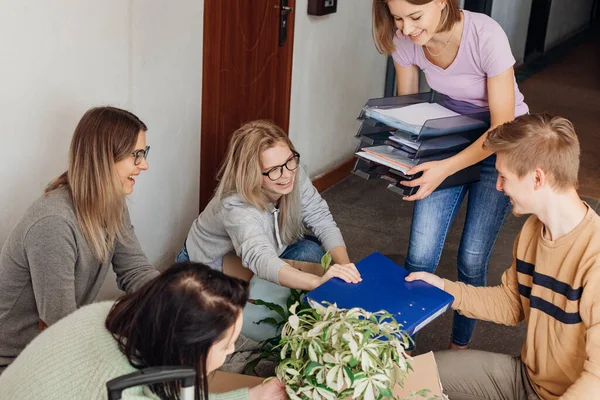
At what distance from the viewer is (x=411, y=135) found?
2471 mm

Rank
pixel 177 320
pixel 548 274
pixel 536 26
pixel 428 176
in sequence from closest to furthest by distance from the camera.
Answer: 1. pixel 177 320
2. pixel 548 274
3. pixel 428 176
4. pixel 536 26

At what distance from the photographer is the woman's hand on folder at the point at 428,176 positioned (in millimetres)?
2420

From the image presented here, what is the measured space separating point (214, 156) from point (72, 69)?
1.08 m

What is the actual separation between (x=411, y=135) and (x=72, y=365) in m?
1.35

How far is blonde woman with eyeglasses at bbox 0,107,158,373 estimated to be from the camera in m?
2.02

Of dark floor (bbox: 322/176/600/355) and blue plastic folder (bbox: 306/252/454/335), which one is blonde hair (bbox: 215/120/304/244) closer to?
blue plastic folder (bbox: 306/252/454/335)

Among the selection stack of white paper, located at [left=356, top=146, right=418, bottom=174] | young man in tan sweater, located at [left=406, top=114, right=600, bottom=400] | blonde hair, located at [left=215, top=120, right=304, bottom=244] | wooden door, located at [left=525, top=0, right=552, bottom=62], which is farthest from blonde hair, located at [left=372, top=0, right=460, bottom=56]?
wooden door, located at [left=525, top=0, right=552, bottom=62]

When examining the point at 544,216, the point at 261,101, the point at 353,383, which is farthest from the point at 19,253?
the point at 261,101

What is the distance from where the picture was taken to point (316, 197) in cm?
285

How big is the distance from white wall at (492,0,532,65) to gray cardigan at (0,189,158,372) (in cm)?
520

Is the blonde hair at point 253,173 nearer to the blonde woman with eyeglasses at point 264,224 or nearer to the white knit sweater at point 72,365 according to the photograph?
the blonde woman with eyeglasses at point 264,224

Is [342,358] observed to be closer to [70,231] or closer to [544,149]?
[544,149]

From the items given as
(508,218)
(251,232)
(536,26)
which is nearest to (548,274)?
(251,232)

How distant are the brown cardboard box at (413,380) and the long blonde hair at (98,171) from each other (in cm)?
47
